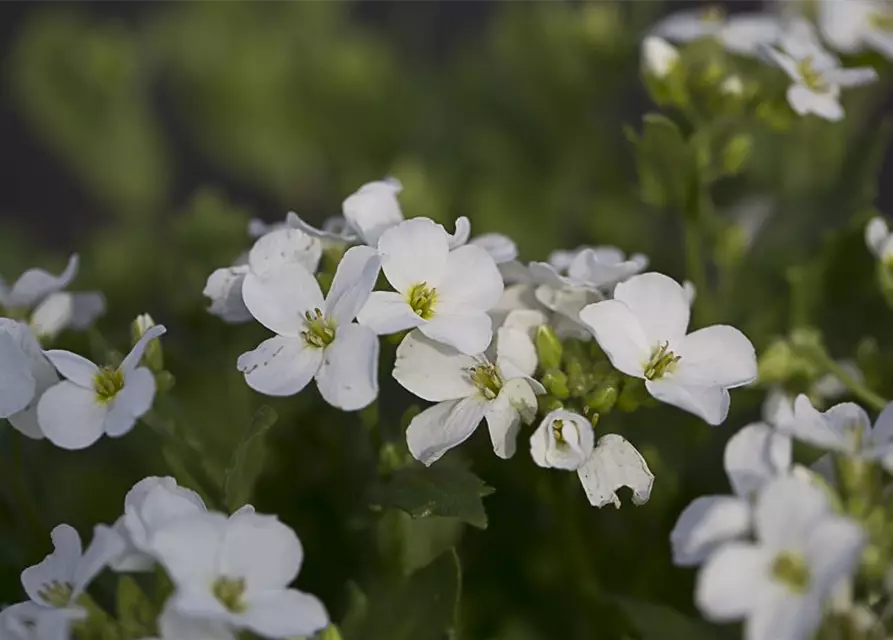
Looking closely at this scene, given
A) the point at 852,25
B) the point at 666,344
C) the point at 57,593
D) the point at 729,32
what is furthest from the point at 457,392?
the point at 852,25

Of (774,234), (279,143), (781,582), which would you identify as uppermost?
(781,582)

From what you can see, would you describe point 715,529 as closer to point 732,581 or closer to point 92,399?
point 732,581

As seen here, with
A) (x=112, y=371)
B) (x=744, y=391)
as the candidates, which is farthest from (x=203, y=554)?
(x=744, y=391)

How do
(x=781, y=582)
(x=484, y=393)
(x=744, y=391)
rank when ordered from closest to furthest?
(x=781, y=582)
(x=484, y=393)
(x=744, y=391)

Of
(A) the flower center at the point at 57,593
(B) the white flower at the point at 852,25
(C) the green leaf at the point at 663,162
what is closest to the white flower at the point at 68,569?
(A) the flower center at the point at 57,593

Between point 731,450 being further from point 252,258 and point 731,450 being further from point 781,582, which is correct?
point 252,258

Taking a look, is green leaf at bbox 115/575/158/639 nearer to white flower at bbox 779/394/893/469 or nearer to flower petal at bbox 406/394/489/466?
flower petal at bbox 406/394/489/466

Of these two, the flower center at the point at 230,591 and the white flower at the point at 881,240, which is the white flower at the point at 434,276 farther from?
the white flower at the point at 881,240
